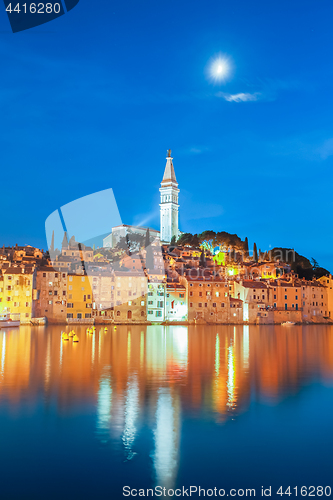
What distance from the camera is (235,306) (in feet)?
222

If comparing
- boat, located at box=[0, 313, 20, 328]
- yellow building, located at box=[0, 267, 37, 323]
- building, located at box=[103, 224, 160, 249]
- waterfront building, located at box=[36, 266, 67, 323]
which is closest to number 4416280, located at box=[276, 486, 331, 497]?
boat, located at box=[0, 313, 20, 328]

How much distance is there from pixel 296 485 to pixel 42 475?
4.47m

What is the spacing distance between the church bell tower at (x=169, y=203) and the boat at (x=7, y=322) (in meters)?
86.2

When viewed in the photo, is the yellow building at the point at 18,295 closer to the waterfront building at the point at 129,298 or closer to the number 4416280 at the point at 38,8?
the waterfront building at the point at 129,298

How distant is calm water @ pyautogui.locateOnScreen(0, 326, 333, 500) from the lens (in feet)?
26.0

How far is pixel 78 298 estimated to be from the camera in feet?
200

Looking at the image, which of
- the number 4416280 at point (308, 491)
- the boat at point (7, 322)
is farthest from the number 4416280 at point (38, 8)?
A: the boat at point (7, 322)

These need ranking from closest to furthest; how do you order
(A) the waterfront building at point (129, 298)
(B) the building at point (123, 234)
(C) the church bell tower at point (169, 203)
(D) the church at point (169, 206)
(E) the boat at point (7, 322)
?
1. (E) the boat at point (7, 322)
2. (A) the waterfront building at point (129, 298)
3. (B) the building at point (123, 234)
4. (D) the church at point (169, 206)
5. (C) the church bell tower at point (169, 203)

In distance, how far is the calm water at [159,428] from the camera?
7.91 meters

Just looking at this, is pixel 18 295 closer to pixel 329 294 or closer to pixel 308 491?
pixel 329 294

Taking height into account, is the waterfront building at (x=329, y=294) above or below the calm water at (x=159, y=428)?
above

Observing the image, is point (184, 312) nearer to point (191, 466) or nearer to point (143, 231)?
point (191, 466)

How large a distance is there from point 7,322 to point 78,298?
10850 mm

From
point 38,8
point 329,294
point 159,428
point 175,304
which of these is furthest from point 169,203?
point 159,428
